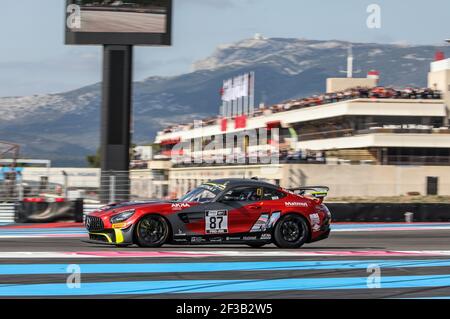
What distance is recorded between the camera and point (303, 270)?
10.9 meters

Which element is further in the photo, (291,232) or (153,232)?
(291,232)

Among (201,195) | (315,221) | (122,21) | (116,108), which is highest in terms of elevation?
(122,21)

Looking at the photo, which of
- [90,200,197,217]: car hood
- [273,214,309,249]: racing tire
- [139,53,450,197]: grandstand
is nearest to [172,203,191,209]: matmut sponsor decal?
[90,200,197,217]: car hood

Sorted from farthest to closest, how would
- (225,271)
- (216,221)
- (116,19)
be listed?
(116,19)
(216,221)
(225,271)

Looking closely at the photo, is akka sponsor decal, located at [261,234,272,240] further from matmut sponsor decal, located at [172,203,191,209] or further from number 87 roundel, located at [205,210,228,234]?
matmut sponsor decal, located at [172,203,191,209]

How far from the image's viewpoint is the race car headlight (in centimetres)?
1316

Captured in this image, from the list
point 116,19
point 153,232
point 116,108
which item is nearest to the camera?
point 153,232

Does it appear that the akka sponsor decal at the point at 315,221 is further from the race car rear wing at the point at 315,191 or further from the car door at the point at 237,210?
the car door at the point at 237,210

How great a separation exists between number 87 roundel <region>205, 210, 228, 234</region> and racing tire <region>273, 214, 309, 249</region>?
2.99 feet

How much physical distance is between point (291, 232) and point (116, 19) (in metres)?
15.1

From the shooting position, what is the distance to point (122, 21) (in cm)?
2734

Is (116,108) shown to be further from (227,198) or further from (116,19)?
(227,198)

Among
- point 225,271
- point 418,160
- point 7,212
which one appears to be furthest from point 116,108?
point 418,160

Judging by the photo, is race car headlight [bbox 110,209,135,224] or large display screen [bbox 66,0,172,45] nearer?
race car headlight [bbox 110,209,135,224]
